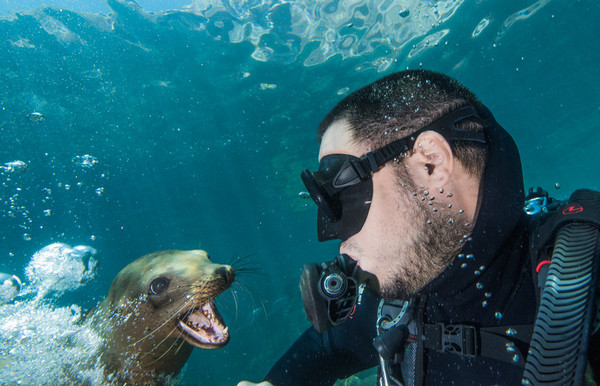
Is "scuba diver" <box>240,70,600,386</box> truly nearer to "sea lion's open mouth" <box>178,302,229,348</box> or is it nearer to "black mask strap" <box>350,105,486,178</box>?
"black mask strap" <box>350,105,486,178</box>

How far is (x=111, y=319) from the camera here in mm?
3320

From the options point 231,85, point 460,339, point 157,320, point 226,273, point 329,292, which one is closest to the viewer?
point 460,339

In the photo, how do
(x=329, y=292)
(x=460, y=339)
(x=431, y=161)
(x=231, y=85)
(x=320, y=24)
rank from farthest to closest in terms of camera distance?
(x=231, y=85)
(x=320, y=24)
(x=329, y=292)
(x=431, y=161)
(x=460, y=339)

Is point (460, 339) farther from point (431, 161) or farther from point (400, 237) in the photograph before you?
point (431, 161)

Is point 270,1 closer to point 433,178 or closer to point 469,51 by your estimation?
point 469,51

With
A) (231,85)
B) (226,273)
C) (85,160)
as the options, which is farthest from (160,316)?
(85,160)

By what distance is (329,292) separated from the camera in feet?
7.14

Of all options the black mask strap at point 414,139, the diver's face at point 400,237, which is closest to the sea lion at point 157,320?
the diver's face at point 400,237

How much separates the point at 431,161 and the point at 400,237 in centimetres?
Result: 55

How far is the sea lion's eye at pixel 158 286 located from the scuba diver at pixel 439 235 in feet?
6.03

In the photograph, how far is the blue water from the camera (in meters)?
12.6

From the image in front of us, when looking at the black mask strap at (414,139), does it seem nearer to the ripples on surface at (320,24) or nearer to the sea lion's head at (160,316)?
the sea lion's head at (160,316)

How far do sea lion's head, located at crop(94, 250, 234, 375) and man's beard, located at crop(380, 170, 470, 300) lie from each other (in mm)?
2062

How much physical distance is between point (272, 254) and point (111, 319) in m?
80.7
